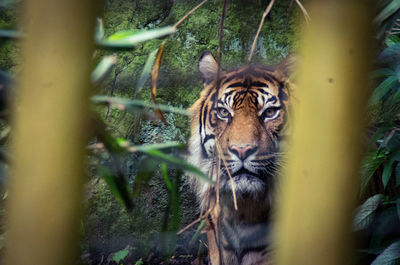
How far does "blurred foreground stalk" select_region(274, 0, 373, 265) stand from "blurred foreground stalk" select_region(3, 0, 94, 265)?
0.22 metres

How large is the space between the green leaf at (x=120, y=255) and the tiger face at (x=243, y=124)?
17.7 inches

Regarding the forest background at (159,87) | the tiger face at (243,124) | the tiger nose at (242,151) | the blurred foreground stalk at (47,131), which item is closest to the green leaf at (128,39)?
the blurred foreground stalk at (47,131)

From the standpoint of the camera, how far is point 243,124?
3.96 feet

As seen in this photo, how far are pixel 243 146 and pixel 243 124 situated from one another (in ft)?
0.33

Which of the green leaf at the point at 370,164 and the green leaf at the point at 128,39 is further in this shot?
the green leaf at the point at 370,164

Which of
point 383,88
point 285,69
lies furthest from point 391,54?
Result: point 285,69

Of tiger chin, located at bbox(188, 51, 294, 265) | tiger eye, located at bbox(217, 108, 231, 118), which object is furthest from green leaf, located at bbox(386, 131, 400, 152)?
tiger eye, located at bbox(217, 108, 231, 118)

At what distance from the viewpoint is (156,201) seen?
181 centimetres

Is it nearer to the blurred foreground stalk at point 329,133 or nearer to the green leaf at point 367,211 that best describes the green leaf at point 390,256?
the green leaf at point 367,211

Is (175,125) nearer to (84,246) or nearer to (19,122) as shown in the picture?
(84,246)

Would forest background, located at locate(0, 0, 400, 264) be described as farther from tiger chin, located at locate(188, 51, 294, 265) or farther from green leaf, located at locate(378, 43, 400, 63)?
green leaf, located at locate(378, 43, 400, 63)

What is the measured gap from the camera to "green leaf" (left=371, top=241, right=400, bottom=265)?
1.06 meters

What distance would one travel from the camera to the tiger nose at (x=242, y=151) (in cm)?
112

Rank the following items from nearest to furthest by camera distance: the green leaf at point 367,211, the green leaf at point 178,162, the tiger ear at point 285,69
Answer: the green leaf at point 178,162
the green leaf at point 367,211
the tiger ear at point 285,69
